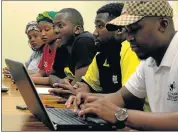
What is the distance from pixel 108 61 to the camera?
77.9 inches

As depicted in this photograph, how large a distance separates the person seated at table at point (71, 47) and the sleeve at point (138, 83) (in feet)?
2.23

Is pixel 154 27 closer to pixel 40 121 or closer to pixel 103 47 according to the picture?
pixel 40 121

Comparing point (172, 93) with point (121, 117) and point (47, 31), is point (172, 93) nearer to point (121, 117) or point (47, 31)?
point (121, 117)

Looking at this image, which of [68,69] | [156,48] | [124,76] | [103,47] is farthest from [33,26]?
[156,48]

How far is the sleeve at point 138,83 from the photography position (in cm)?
159

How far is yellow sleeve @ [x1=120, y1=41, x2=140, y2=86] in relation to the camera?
173cm

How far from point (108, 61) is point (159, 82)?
1.83ft

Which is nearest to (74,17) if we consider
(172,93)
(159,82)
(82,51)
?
(82,51)

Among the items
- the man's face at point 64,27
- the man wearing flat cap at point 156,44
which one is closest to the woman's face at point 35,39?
the man's face at point 64,27

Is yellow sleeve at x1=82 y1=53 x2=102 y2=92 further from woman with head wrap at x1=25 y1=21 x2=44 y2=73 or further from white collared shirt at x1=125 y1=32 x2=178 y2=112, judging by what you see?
woman with head wrap at x1=25 y1=21 x2=44 y2=73

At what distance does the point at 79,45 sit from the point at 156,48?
1.08m

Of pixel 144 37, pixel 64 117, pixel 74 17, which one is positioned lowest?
pixel 64 117

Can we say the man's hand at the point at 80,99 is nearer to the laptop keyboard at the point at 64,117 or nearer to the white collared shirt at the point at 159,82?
the laptop keyboard at the point at 64,117

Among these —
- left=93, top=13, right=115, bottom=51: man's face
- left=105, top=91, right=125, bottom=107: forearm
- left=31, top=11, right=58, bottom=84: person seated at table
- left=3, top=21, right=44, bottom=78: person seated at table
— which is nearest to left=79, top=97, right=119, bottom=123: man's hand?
left=105, top=91, right=125, bottom=107: forearm
